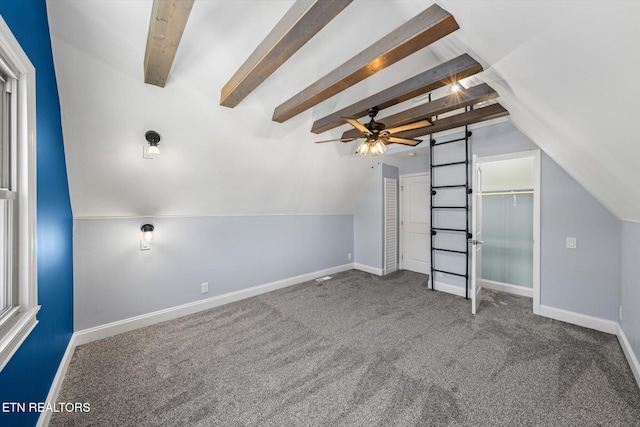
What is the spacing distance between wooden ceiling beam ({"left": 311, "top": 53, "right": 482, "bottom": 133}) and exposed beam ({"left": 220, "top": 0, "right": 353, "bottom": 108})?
85 cm

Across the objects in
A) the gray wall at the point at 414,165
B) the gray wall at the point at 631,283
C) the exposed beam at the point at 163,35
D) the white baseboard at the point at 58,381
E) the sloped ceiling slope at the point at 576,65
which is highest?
the exposed beam at the point at 163,35

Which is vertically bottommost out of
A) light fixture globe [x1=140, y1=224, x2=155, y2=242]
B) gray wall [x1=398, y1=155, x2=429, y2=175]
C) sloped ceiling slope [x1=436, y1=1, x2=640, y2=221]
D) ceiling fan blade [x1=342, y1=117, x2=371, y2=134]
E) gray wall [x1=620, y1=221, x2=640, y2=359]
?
gray wall [x1=620, y1=221, x2=640, y2=359]

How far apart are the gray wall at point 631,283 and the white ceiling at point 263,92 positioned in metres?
0.23

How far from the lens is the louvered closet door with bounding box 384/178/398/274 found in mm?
4965

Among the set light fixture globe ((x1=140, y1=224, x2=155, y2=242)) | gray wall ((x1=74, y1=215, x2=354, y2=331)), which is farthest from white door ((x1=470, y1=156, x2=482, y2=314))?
light fixture globe ((x1=140, y1=224, x2=155, y2=242))

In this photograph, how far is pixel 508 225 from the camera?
13.2 ft

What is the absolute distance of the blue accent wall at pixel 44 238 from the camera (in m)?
1.19

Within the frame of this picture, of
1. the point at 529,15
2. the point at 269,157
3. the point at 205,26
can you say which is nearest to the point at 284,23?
the point at 205,26

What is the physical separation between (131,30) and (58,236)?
68.1 inches

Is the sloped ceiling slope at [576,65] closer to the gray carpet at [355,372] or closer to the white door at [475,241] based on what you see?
the white door at [475,241]

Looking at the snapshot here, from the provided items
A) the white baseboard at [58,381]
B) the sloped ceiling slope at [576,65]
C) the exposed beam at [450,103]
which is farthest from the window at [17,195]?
the exposed beam at [450,103]

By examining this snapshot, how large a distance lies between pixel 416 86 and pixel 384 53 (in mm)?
672

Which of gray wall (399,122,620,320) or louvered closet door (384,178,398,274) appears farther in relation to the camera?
louvered closet door (384,178,398,274)

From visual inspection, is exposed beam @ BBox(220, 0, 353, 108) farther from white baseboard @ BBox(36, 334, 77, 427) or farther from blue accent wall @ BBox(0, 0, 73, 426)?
white baseboard @ BBox(36, 334, 77, 427)
